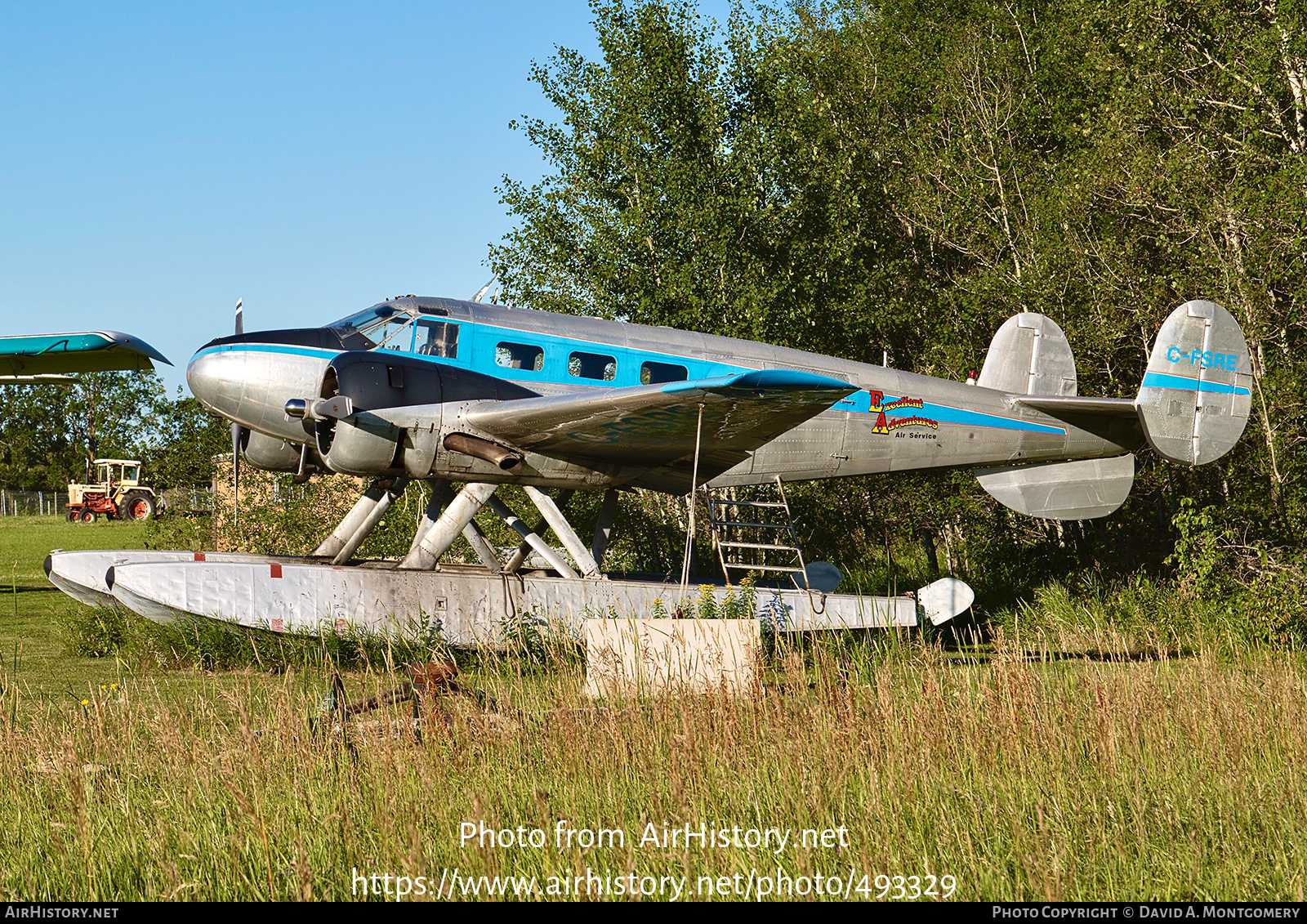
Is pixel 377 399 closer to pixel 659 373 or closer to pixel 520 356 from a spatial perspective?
pixel 520 356

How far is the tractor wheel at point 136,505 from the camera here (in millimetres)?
41938

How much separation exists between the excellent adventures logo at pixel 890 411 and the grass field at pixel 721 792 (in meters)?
5.95

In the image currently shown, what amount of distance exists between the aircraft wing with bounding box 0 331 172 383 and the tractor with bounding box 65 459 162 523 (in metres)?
25.2

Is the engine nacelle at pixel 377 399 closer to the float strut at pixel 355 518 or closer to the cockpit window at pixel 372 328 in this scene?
the cockpit window at pixel 372 328

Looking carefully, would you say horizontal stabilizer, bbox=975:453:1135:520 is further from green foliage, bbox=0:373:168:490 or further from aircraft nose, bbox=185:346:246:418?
green foliage, bbox=0:373:168:490

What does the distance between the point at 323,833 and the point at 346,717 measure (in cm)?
114

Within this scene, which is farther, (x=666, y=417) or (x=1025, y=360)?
(x=1025, y=360)

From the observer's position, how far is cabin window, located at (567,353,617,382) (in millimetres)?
11102

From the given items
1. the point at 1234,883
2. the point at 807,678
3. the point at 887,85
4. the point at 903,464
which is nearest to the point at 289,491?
the point at 903,464

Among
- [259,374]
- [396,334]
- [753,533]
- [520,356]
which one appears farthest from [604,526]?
[753,533]

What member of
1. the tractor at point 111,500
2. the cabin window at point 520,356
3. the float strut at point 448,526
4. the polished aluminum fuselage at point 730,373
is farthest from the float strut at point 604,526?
the tractor at point 111,500

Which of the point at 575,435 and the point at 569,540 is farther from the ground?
the point at 575,435

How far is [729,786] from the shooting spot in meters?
4.67

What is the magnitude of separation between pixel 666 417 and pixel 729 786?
17.9 ft
